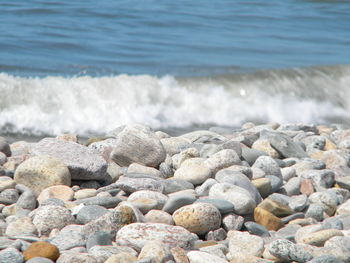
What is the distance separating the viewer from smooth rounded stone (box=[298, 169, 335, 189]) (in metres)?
4.45

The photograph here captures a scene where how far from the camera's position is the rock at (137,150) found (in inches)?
176

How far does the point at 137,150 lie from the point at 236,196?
0.90m

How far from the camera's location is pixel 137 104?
7270 mm

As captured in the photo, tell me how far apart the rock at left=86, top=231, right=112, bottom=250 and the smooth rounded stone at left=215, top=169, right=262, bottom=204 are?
1.01 meters

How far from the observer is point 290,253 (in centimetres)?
315

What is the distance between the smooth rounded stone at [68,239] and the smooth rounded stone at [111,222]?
49 millimetres

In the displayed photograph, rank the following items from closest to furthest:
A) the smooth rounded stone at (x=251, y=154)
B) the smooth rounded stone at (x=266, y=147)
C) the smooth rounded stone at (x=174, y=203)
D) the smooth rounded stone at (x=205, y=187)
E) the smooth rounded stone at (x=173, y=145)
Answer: the smooth rounded stone at (x=174, y=203)
the smooth rounded stone at (x=205, y=187)
the smooth rounded stone at (x=251, y=154)
the smooth rounded stone at (x=173, y=145)
the smooth rounded stone at (x=266, y=147)

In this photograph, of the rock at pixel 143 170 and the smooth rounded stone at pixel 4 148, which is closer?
the rock at pixel 143 170

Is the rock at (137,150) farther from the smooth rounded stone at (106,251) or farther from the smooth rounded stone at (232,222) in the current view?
the smooth rounded stone at (106,251)

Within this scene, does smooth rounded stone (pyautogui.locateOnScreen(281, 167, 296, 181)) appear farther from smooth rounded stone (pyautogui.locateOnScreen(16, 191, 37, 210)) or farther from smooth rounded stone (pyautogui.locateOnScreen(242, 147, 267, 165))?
smooth rounded stone (pyautogui.locateOnScreen(16, 191, 37, 210))

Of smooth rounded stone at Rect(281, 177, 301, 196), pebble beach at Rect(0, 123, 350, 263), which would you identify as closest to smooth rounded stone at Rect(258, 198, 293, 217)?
pebble beach at Rect(0, 123, 350, 263)

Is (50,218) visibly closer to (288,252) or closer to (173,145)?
(288,252)

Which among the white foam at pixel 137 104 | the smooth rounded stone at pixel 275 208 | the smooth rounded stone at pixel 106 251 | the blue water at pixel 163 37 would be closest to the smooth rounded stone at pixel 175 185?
the smooth rounded stone at pixel 275 208

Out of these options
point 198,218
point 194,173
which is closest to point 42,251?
point 198,218
